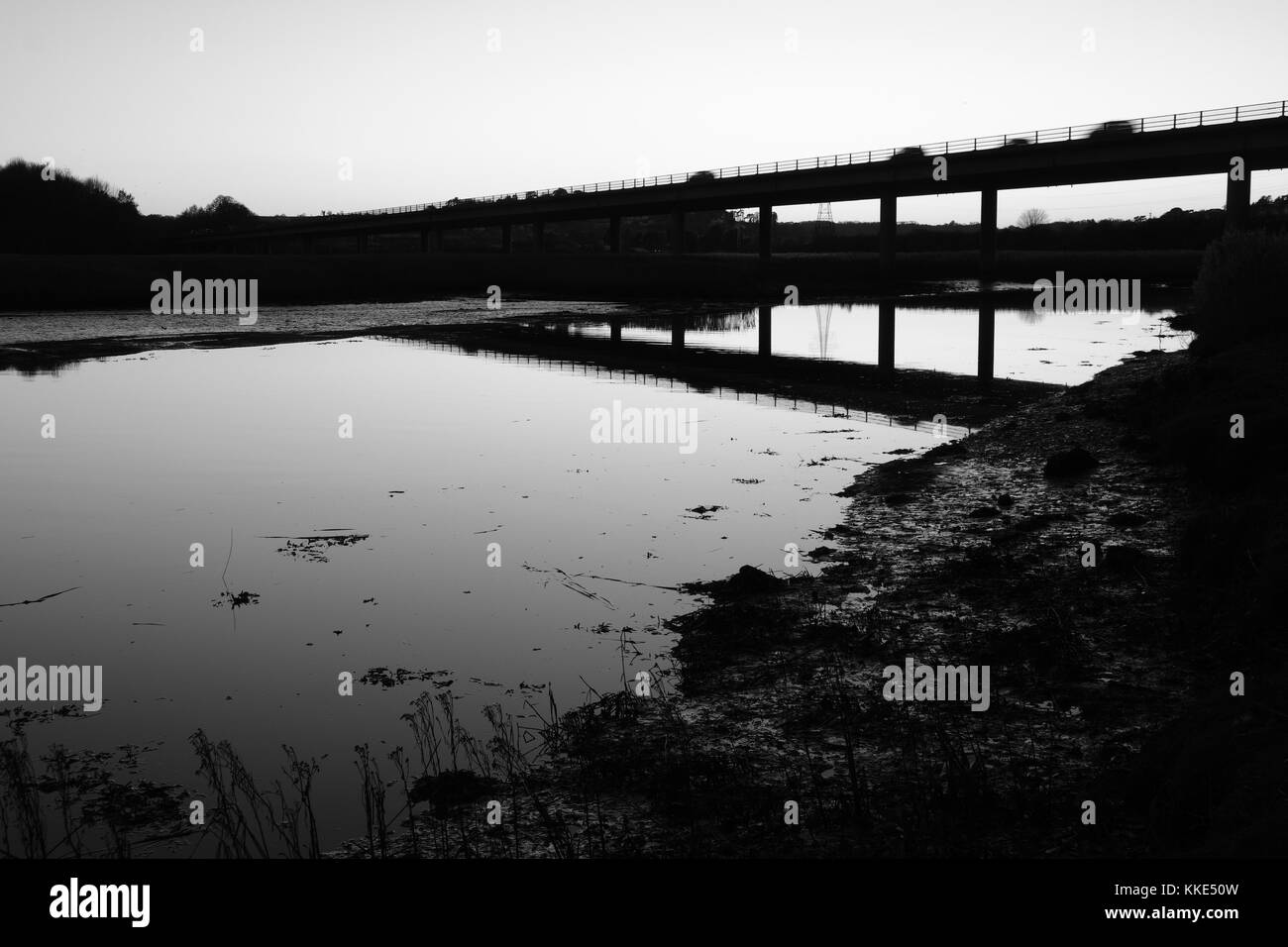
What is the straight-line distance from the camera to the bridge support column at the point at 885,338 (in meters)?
37.5

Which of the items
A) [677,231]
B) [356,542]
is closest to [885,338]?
[356,542]

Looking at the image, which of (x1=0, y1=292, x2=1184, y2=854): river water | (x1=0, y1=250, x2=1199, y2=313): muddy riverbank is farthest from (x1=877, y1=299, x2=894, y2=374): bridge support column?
(x1=0, y1=250, x2=1199, y2=313): muddy riverbank

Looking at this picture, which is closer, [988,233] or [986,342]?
[986,342]

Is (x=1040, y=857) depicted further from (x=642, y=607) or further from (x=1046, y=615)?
(x=642, y=607)

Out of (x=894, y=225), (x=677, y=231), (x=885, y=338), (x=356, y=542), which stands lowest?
(x=356, y=542)

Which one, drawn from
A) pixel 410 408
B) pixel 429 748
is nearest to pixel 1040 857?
pixel 429 748

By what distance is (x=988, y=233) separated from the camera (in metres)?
104

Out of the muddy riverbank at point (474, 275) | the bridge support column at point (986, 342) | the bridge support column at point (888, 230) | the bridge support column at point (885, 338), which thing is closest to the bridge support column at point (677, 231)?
the muddy riverbank at point (474, 275)

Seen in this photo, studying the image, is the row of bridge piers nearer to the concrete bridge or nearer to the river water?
the concrete bridge

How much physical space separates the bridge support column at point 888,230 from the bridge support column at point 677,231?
1008 inches

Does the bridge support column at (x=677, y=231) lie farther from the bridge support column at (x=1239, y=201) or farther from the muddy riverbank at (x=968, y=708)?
the muddy riverbank at (x=968, y=708)

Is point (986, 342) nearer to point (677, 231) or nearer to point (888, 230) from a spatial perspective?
point (888, 230)

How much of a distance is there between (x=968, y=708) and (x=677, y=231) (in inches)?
4481
